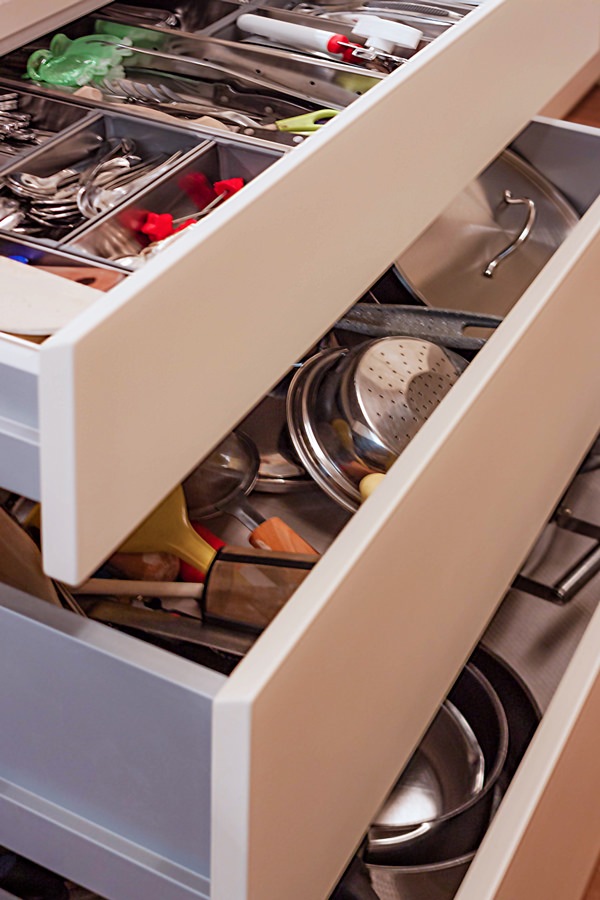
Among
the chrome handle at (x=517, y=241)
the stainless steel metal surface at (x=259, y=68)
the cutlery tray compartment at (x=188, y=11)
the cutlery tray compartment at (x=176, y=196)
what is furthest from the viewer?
the chrome handle at (x=517, y=241)

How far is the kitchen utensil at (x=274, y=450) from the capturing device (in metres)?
1.11

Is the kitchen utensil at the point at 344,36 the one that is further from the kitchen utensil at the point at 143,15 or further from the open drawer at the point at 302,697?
the open drawer at the point at 302,697

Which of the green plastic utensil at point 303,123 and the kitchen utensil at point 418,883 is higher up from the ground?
the green plastic utensil at point 303,123

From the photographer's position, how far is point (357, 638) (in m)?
0.70

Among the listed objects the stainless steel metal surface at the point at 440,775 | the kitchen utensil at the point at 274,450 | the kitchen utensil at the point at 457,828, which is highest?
the kitchen utensil at the point at 274,450

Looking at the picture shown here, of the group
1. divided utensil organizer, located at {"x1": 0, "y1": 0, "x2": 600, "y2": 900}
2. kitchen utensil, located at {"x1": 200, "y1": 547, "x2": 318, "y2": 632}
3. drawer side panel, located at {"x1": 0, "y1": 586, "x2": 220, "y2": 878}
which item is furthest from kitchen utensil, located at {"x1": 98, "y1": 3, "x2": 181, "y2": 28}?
drawer side panel, located at {"x1": 0, "y1": 586, "x2": 220, "y2": 878}

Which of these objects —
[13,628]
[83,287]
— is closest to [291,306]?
[83,287]

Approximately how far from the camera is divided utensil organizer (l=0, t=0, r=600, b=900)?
58cm

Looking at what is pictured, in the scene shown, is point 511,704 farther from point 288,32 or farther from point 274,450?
point 288,32

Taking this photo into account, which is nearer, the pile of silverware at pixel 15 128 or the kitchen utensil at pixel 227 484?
the pile of silverware at pixel 15 128

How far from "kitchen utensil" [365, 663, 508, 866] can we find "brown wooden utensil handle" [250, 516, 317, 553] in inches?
10.1

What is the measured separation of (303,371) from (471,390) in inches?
12.7

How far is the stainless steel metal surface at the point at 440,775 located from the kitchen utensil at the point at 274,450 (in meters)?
0.29

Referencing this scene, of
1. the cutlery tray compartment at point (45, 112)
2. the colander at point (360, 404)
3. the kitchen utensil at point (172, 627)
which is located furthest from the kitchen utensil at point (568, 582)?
the cutlery tray compartment at point (45, 112)
